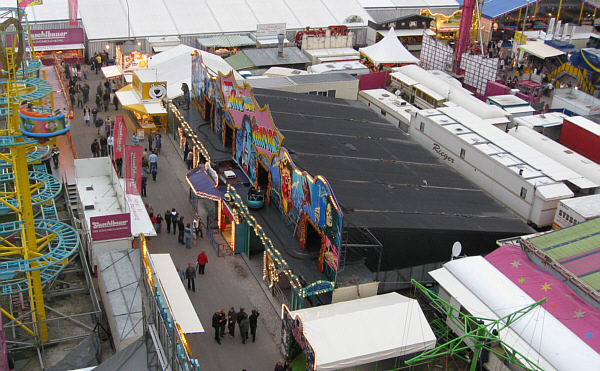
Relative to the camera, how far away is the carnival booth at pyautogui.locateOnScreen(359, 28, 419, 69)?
155 ft

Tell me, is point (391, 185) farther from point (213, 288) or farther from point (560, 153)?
point (560, 153)

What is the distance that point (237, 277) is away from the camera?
1060 inches

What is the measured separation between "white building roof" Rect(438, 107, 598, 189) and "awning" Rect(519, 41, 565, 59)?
21487mm

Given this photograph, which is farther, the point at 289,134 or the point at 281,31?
the point at 281,31

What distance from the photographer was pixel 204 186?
1163 inches

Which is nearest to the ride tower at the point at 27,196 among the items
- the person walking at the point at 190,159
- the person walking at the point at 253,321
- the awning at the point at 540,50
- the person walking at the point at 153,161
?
the person walking at the point at 253,321

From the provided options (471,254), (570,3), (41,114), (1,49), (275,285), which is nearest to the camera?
(41,114)

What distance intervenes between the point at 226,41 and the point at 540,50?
77.8 ft

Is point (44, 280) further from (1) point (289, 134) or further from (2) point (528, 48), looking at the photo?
(2) point (528, 48)

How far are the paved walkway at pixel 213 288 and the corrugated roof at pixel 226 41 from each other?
15.5 m

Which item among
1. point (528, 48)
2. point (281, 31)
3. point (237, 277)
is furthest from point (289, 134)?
point (528, 48)

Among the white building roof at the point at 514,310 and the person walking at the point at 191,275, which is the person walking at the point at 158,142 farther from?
the white building roof at the point at 514,310

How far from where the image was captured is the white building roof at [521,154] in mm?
26203

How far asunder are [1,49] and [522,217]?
63.6 ft
